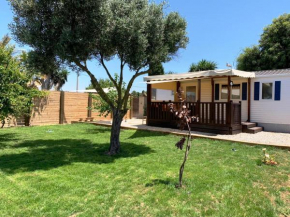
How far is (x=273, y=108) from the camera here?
10273mm

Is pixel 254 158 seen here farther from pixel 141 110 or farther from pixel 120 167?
pixel 141 110

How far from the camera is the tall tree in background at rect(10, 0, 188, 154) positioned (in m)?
4.98

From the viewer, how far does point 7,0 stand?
523 centimetres

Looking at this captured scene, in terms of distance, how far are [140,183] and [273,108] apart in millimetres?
8953

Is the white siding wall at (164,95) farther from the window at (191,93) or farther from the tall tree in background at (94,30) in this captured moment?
the tall tree in background at (94,30)

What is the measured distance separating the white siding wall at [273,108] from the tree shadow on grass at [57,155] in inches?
270

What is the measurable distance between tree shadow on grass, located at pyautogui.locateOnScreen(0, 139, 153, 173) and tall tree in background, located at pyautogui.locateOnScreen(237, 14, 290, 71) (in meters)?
17.7

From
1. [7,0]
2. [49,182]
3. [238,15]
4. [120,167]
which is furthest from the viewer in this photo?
[238,15]

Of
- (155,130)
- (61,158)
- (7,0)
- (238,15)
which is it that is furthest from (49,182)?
(238,15)

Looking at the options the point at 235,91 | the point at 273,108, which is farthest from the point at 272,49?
the point at 273,108

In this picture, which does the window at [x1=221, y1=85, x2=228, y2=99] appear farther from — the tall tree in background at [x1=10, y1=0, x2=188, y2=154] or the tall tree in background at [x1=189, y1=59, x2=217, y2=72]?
the tall tree in background at [x1=189, y1=59, x2=217, y2=72]

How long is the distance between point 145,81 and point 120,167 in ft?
26.2

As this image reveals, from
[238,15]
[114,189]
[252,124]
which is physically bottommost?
[114,189]

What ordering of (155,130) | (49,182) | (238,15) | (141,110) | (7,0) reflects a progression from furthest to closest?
(141,110) < (238,15) < (155,130) < (7,0) < (49,182)
